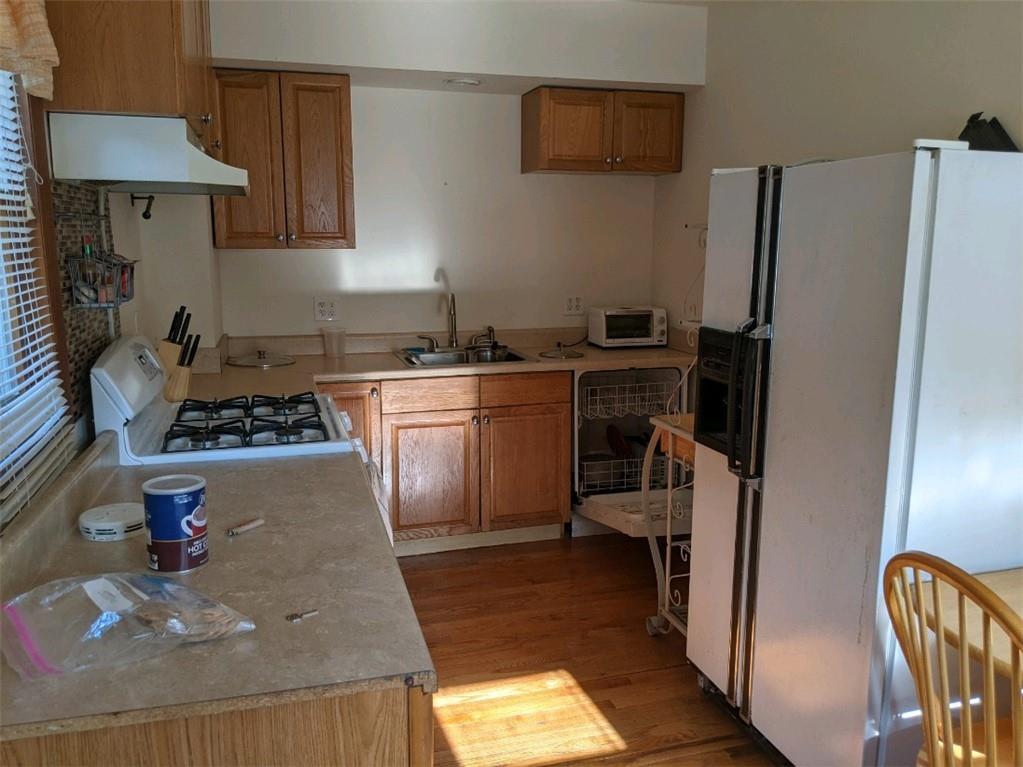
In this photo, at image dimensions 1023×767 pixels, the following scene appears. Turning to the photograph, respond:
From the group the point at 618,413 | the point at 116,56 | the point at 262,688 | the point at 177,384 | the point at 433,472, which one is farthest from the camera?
the point at 618,413

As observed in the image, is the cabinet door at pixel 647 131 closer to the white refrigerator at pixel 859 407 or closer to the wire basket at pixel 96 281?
the white refrigerator at pixel 859 407

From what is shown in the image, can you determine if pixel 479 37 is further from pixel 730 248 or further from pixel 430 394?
pixel 730 248

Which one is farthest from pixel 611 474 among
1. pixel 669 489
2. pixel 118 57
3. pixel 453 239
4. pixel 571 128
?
pixel 118 57

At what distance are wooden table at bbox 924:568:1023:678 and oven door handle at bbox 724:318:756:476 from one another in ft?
1.80

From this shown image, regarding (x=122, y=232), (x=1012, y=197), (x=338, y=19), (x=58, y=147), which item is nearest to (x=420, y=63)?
(x=338, y=19)

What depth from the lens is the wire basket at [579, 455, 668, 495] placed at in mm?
3738

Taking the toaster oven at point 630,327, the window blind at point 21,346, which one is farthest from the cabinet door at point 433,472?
the window blind at point 21,346

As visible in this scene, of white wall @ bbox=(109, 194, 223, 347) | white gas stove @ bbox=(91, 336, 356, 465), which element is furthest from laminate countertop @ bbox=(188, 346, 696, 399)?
white gas stove @ bbox=(91, 336, 356, 465)

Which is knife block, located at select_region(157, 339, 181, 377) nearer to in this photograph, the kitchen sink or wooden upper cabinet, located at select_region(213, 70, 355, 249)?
wooden upper cabinet, located at select_region(213, 70, 355, 249)

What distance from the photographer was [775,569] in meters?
2.01

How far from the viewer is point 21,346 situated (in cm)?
149

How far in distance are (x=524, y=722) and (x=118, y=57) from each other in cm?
199

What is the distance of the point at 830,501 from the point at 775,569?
293 mm

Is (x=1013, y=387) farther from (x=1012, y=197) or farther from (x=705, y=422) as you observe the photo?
(x=705, y=422)
